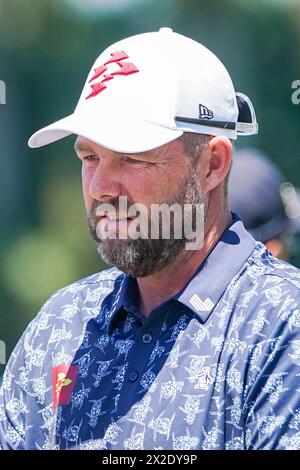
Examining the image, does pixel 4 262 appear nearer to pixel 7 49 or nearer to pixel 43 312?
pixel 7 49

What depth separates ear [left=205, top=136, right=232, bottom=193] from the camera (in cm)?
220

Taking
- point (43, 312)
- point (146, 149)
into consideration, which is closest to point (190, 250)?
point (146, 149)

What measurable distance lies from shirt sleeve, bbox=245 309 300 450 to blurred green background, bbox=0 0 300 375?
306cm

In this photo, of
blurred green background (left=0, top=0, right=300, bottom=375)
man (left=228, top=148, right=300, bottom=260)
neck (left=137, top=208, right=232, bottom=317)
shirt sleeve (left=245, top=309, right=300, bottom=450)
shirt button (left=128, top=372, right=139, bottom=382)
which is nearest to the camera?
shirt sleeve (left=245, top=309, right=300, bottom=450)

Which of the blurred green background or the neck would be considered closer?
the neck

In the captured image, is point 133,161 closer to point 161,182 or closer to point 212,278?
point 161,182

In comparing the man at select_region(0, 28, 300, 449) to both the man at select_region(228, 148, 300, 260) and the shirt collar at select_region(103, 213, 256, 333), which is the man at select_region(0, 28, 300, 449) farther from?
the man at select_region(228, 148, 300, 260)

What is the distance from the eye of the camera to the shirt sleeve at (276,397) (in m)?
1.88

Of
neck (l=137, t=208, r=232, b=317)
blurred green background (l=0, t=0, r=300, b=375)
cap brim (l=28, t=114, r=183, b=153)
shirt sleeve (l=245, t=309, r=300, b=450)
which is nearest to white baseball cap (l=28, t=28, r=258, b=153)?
cap brim (l=28, t=114, r=183, b=153)

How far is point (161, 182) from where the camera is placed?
7.04 ft

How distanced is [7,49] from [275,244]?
2.50 meters

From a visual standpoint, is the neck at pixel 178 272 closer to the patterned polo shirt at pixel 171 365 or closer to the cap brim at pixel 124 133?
the patterned polo shirt at pixel 171 365

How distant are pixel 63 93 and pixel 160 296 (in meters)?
3.12

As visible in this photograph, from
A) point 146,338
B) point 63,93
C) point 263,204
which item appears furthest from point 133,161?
point 63,93
